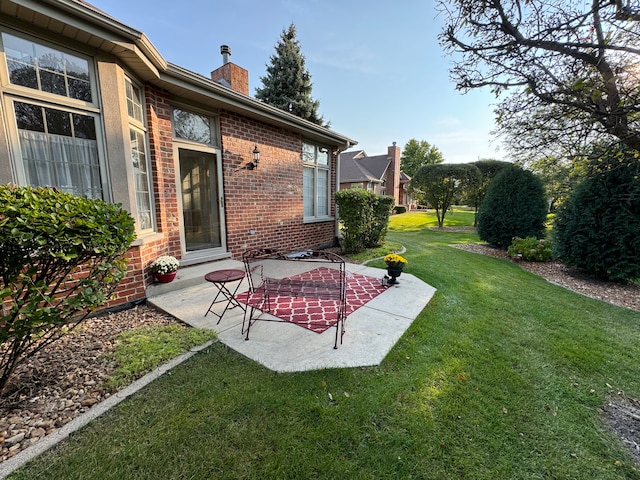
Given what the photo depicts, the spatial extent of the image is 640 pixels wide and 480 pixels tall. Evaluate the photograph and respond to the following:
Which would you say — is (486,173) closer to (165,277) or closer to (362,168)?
(362,168)

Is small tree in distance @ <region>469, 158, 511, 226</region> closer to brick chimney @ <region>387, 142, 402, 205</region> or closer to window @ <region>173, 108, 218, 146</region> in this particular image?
brick chimney @ <region>387, 142, 402, 205</region>

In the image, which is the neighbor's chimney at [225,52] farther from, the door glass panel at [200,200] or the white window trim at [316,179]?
the door glass panel at [200,200]

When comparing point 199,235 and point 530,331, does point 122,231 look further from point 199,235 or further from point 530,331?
point 530,331

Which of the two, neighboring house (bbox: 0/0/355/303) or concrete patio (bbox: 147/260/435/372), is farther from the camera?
neighboring house (bbox: 0/0/355/303)

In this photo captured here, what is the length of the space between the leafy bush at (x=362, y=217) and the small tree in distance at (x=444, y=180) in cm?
827

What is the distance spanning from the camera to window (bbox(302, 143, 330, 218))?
7.42 m

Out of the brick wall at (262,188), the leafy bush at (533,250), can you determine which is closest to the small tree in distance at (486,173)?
the leafy bush at (533,250)

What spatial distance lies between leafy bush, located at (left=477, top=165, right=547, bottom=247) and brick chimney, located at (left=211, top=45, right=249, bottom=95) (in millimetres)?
9333

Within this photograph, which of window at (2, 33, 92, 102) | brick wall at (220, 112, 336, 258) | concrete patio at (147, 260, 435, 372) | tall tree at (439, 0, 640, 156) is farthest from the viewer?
brick wall at (220, 112, 336, 258)

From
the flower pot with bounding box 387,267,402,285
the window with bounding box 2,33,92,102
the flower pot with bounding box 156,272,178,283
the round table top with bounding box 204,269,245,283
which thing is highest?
the window with bounding box 2,33,92,102

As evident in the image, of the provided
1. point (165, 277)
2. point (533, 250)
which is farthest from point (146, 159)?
point (533, 250)

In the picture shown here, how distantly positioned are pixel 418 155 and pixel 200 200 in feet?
120

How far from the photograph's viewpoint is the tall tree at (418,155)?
36.1 metres

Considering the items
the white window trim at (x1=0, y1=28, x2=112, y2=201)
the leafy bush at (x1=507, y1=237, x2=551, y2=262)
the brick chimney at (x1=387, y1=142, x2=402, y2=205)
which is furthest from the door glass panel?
the brick chimney at (x1=387, y1=142, x2=402, y2=205)
